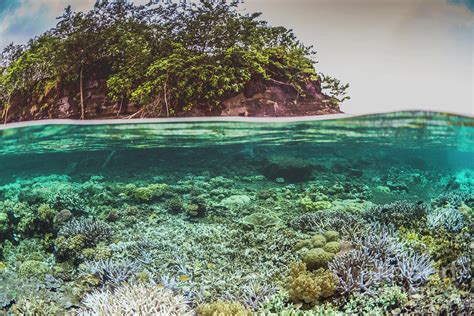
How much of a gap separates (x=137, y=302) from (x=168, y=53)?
8.28 ft

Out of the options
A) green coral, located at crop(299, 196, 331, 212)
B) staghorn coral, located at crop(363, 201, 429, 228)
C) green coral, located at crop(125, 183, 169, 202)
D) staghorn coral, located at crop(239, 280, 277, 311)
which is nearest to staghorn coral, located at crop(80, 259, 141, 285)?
green coral, located at crop(125, 183, 169, 202)

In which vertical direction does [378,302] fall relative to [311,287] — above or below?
below

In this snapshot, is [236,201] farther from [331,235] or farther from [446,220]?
[446,220]

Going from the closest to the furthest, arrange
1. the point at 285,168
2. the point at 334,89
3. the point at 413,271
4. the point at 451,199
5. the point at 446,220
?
the point at 413,271, the point at 334,89, the point at 285,168, the point at 446,220, the point at 451,199

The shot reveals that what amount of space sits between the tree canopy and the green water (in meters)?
0.40

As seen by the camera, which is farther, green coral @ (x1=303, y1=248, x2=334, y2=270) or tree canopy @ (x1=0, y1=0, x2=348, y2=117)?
tree canopy @ (x1=0, y1=0, x2=348, y2=117)

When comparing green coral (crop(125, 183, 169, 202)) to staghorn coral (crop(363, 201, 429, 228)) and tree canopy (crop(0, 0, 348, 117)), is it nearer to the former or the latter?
tree canopy (crop(0, 0, 348, 117))

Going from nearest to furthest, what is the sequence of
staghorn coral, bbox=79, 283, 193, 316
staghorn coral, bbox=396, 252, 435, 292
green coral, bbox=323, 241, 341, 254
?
staghorn coral, bbox=79, 283, 193, 316 < staghorn coral, bbox=396, 252, 435, 292 < green coral, bbox=323, 241, 341, 254

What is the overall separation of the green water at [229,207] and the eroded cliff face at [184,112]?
0.44 ft

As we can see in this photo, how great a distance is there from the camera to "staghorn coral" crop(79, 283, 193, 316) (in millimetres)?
4023

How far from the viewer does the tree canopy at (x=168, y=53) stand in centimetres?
491

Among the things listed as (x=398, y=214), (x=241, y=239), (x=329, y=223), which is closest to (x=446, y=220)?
(x=398, y=214)

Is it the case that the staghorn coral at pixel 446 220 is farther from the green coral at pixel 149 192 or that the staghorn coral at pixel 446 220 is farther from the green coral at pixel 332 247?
the green coral at pixel 149 192

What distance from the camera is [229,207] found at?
5102mm
